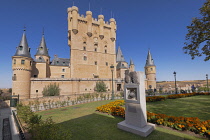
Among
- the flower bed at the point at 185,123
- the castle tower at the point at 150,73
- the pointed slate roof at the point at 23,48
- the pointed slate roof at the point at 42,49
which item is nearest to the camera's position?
the flower bed at the point at 185,123

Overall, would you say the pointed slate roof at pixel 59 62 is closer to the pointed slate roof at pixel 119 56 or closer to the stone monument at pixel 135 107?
the pointed slate roof at pixel 119 56

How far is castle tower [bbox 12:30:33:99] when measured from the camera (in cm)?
2272

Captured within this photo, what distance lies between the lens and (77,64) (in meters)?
33.8

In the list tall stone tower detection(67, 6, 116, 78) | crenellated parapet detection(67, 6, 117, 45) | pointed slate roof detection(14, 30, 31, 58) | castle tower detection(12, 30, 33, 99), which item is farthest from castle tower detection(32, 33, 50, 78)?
crenellated parapet detection(67, 6, 117, 45)

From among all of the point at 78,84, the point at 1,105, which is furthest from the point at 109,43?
the point at 1,105

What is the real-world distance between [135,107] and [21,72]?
27570 millimetres

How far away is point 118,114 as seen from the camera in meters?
7.73

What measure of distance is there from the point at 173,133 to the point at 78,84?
2824 cm

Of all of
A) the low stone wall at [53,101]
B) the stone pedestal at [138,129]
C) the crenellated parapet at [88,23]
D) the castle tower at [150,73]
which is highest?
the crenellated parapet at [88,23]

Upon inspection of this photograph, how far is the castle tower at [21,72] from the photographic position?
22.7 m

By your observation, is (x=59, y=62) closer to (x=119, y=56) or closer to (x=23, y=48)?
(x=23, y=48)

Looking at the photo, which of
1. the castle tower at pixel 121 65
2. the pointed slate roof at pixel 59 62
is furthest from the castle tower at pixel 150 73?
the pointed slate roof at pixel 59 62

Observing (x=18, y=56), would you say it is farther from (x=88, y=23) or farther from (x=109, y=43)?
(x=109, y=43)

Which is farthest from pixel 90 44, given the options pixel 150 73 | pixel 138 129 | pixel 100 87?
pixel 138 129
